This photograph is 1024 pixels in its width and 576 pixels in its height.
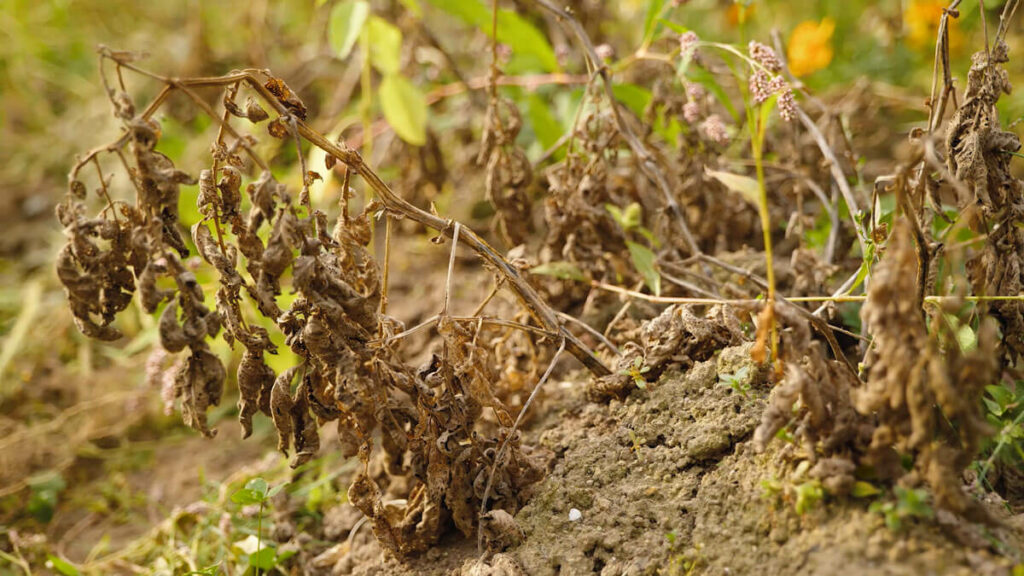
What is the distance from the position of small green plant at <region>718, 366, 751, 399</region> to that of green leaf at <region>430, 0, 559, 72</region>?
1.53m

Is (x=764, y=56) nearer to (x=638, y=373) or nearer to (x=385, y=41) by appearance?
(x=638, y=373)

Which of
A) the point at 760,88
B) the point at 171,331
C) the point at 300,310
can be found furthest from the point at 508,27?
the point at 171,331

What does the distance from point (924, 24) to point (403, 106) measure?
236 cm

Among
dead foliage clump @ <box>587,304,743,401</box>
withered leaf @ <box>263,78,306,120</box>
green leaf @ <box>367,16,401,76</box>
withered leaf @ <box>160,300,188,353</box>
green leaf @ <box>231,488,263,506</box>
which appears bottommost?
green leaf @ <box>231,488,263,506</box>

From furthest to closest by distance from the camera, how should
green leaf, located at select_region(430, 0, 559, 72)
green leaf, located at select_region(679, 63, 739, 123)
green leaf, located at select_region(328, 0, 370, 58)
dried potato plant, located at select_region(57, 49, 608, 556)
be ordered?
green leaf, located at select_region(430, 0, 559, 72)
green leaf, located at select_region(679, 63, 739, 123)
green leaf, located at select_region(328, 0, 370, 58)
dried potato plant, located at select_region(57, 49, 608, 556)

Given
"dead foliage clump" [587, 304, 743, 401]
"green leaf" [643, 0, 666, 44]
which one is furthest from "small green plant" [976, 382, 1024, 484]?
"green leaf" [643, 0, 666, 44]

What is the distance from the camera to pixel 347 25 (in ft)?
6.78

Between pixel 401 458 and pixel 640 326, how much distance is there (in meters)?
0.67

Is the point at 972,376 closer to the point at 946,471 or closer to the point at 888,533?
the point at 946,471

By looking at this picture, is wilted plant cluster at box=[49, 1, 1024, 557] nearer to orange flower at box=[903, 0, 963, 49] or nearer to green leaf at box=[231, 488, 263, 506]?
green leaf at box=[231, 488, 263, 506]

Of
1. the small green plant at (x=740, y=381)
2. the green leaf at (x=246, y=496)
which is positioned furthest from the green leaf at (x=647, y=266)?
the green leaf at (x=246, y=496)

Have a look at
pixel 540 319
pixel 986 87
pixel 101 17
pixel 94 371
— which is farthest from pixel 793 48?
pixel 101 17

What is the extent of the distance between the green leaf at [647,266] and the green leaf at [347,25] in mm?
940

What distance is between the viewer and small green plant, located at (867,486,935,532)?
1.12 meters
